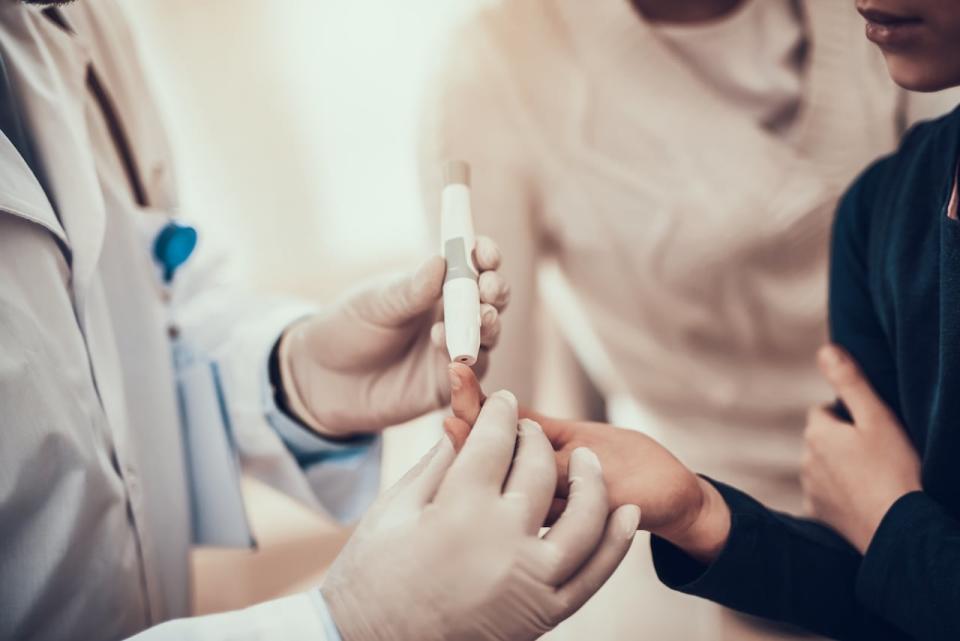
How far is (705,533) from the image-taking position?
1.78ft

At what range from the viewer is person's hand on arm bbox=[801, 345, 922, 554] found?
0.57 metres

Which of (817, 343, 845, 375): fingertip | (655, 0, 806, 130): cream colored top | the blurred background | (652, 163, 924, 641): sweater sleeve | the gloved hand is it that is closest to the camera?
the gloved hand

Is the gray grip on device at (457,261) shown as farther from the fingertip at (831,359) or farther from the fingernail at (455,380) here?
the fingertip at (831,359)

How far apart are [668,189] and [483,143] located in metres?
0.21

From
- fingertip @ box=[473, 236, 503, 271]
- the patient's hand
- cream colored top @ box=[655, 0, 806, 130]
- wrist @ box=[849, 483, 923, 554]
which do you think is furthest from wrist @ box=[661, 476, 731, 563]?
cream colored top @ box=[655, 0, 806, 130]

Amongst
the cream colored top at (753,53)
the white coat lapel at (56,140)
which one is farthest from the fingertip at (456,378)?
the cream colored top at (753,53)

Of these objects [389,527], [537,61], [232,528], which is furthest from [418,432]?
[389,527]

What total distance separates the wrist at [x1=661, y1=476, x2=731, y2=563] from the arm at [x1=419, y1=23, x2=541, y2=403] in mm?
359

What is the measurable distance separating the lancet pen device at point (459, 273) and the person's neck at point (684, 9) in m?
0.36

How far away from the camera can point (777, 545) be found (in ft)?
1.82

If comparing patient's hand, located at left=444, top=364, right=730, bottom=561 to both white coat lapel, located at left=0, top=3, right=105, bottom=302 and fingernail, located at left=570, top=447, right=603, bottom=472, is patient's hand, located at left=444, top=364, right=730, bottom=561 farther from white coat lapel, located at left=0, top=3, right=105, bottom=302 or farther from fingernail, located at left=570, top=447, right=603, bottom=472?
white coat lapel, located at left=0, top=3, right=105, bottom=302

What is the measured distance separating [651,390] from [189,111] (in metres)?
0.86

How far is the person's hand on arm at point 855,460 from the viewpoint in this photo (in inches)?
22.4

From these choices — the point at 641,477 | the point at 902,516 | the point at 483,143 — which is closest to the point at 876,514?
the point at 902,516
